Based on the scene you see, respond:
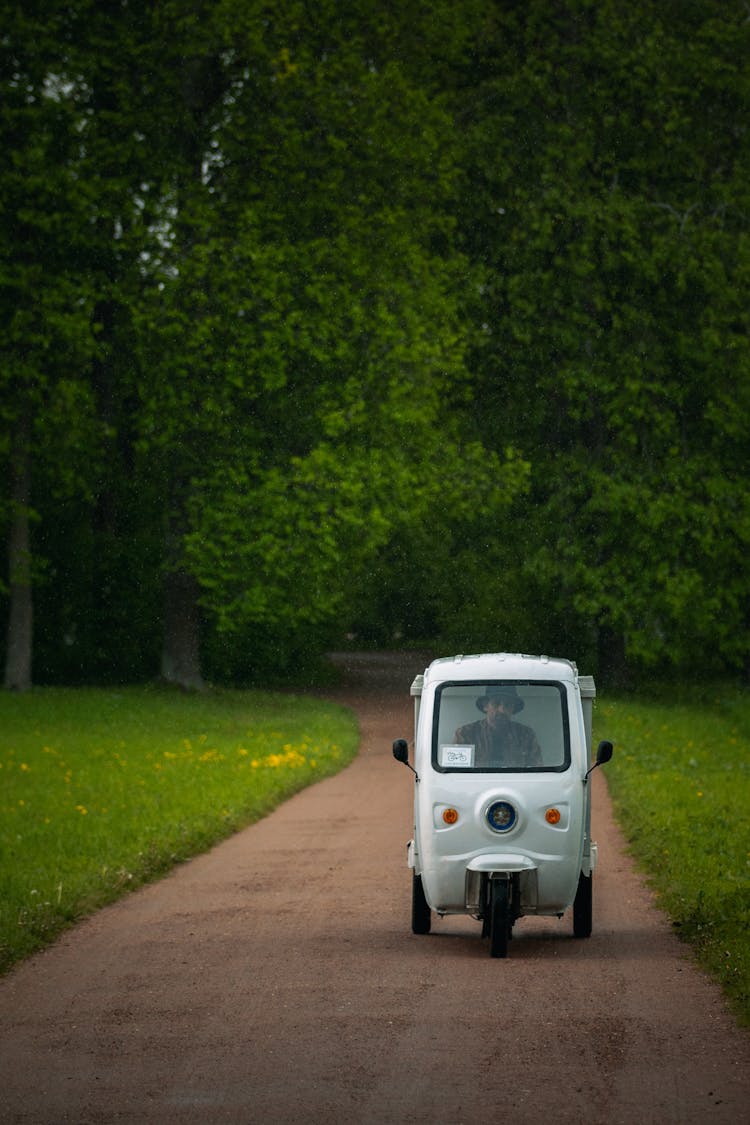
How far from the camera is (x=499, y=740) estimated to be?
1120 centimetres

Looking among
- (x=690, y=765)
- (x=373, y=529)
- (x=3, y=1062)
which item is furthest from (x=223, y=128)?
(x=3, y=1062)

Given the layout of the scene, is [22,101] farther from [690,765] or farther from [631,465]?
[690,765]

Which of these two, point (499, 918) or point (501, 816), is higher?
point (501, 816)

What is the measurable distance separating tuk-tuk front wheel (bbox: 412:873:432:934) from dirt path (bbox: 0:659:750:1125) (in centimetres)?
14

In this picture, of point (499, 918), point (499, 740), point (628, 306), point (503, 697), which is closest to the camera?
point (499, 918)

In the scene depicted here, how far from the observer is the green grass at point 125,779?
13.1 m

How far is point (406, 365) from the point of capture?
35781mm

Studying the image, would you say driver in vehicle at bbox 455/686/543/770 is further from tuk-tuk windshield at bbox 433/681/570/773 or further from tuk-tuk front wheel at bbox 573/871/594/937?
tuk-tuk front wheel at bbox 573/871/594/937

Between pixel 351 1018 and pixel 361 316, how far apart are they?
2738 cm

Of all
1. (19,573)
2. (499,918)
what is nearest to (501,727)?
(499,918)

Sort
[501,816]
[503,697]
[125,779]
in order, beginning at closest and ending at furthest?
[501,816] < [503,697] < [125,779]

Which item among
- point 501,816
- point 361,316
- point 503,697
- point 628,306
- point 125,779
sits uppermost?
point 628,306

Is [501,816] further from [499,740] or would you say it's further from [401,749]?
[401,749]

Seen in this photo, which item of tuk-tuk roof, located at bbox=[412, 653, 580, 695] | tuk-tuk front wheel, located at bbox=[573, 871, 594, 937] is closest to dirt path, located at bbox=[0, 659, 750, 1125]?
tuk-tuk front wheel, located at bbox=[573, 871, 594, 937]
